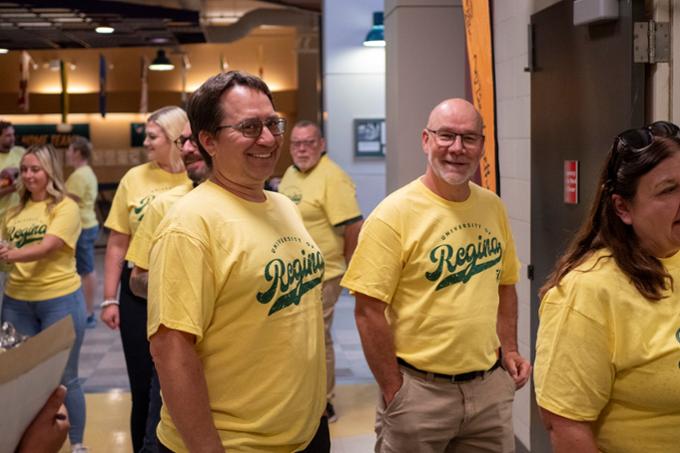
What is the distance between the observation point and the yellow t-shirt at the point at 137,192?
4271 millimetres

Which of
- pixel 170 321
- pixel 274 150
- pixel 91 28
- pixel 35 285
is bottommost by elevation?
pixel 35 285

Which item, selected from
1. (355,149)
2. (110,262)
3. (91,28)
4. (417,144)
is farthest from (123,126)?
(110,262)

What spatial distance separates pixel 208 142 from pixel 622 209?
96 centimetres

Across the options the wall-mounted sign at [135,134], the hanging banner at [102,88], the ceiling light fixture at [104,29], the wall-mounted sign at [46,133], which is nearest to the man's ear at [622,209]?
the ceiling light fixture at [104,29]

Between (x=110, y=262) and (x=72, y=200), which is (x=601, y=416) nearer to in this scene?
(x=110, y=262)

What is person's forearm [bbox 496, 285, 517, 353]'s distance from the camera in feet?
10.9

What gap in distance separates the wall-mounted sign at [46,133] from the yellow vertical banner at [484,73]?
16.9m

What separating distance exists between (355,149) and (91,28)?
690 centimetres

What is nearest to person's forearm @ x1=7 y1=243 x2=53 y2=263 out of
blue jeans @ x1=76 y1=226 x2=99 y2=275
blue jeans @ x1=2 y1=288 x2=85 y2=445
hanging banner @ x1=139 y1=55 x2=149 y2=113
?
blue jeans @ x1=2 y1=288 x2=85 y2=445

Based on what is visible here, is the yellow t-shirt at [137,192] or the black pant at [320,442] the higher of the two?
the yellow t-shirt at [137,192]

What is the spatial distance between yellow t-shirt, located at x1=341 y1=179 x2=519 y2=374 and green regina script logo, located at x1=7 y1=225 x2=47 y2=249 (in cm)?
235

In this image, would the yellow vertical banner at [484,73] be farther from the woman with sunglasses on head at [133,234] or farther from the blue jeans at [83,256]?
the blue jeans at [83,256]

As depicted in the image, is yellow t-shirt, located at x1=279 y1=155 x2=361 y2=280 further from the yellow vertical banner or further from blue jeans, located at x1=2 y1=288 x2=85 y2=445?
blue jeans, located at x1=2 y1=288 x2=85 y2=445

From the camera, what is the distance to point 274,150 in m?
2.23
